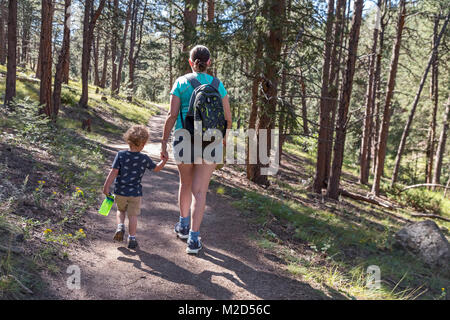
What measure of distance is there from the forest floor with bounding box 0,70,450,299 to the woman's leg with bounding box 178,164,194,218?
554 millimetres

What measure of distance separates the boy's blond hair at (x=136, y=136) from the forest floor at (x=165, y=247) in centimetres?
131

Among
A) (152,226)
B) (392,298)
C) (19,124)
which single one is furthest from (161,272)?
(19,124)

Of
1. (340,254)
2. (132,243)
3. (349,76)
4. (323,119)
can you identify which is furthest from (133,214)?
(323,119)

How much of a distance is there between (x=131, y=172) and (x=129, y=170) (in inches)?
1.4

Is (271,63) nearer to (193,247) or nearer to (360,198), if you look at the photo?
(193,247)

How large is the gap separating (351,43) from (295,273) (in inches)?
338

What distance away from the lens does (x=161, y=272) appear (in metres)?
3.80

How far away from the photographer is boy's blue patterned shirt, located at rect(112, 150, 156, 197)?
4.11m

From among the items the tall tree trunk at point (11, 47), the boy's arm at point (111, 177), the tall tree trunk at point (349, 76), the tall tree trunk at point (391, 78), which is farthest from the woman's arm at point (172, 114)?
the tall tree trunk at point (391, 78)

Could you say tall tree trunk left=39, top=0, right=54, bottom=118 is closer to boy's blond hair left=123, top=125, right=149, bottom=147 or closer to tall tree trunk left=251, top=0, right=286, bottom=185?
tall tree trunk left=251, top=0, right=286, bottom=185

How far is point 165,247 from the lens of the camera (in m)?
4.52

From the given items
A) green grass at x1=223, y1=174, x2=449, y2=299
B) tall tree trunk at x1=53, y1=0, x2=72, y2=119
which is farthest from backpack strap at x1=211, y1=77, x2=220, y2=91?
tall tree trunk at x1=53, y1=0, x2=72, y2=119
